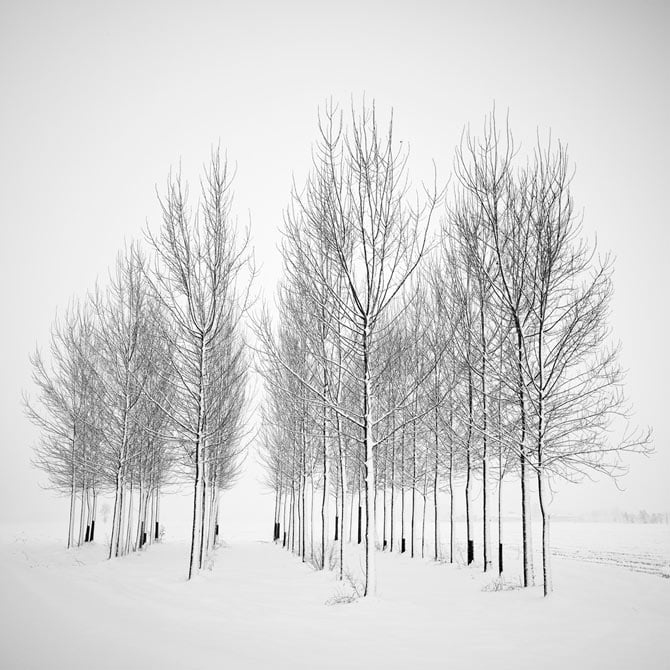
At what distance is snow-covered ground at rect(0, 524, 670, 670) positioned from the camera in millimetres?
4215

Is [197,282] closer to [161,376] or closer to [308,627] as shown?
[161,376]

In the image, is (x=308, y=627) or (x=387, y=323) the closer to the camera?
(x=308, y=627)

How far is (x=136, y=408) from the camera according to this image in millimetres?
17469

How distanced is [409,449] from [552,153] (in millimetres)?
14935

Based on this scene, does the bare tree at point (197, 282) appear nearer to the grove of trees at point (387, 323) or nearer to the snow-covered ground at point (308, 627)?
the grove of trees at point (387, 323)

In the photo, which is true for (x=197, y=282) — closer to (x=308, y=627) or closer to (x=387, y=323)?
(x=387, y=323)

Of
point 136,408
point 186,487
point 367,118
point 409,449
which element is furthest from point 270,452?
point 367,118

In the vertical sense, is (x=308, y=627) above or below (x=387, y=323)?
below

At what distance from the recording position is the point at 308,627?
225 inches

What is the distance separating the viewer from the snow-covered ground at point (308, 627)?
13.8ft

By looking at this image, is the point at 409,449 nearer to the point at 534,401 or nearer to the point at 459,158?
the point at 534,401

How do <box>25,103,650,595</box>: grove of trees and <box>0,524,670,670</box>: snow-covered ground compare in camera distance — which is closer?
<box>0,524,670,670</box>: snow-covered ground

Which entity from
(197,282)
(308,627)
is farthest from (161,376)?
(308,627)

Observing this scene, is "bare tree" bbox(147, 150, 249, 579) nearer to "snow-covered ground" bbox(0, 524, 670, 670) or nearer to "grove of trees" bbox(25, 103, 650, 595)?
"grove of trees" bbox(25, 103, 650, 595)
